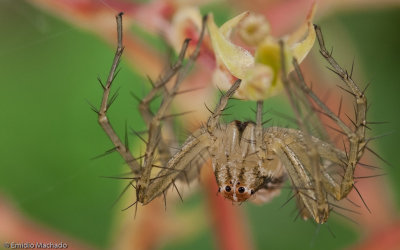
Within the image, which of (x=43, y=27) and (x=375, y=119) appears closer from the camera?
(x=43, y=27)

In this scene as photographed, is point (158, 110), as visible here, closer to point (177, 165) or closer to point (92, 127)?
point (177, 165)

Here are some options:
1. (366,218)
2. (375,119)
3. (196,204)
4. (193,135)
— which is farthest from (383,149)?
(193,135)

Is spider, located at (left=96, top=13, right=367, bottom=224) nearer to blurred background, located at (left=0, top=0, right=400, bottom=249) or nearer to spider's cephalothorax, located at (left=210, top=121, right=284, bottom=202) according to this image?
spider's cephalothorax, located at (left=210, top=121, right=284, bottom=202)

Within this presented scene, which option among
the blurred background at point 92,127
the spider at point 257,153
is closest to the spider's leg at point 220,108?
the spider at point 257,153

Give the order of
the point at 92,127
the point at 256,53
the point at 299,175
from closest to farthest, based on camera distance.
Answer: the point at 256,53 < the point at 299,175 < the point at 92,127

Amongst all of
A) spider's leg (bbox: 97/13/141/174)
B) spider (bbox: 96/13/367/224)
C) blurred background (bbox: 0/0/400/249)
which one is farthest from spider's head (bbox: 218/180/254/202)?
blurred background (bbox: 0/0/400/249)

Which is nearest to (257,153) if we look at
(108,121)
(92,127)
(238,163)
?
(238,163)

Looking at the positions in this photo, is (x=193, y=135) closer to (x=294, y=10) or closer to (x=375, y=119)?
(x=294, y=10)
